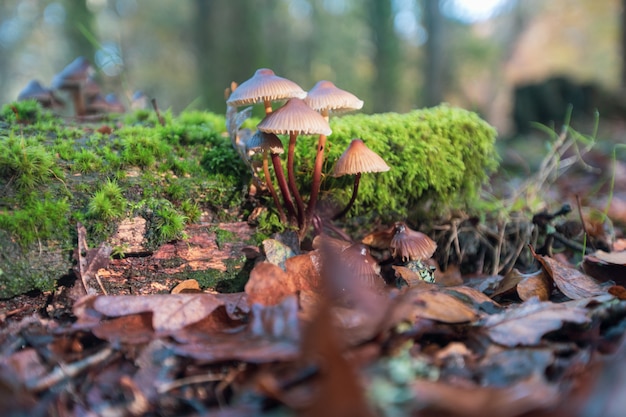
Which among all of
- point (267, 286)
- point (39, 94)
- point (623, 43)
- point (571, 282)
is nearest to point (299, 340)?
point (267, 286)

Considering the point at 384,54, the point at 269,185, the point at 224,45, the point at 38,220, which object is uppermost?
the point at 384,54

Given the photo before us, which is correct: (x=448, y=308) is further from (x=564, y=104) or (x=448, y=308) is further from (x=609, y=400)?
(x=564, y=104)

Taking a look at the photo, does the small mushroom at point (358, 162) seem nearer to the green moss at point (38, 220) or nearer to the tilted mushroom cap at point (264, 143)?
the tilted mushroom cap at point (264, 143)

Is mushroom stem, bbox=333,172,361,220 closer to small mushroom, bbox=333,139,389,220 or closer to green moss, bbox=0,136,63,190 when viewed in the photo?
small mushroom, bbox=333,139,389,220

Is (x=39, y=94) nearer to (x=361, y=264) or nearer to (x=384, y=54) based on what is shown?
(x=361, y=264)

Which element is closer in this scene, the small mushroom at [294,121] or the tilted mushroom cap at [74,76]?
the small mushroom at [294,121]

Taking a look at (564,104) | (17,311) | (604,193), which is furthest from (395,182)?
(564,104)

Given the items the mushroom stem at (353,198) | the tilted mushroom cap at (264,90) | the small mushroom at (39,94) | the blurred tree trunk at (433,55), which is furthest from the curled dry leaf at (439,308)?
the blurred tree trunk at (433,55)
